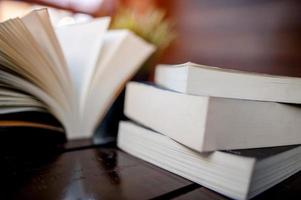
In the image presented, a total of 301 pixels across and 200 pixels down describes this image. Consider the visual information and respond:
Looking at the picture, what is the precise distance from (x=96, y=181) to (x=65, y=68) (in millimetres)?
206

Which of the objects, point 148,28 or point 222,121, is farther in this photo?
point 148,28

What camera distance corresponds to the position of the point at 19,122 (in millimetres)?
397

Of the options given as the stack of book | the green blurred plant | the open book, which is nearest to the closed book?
the stack of book

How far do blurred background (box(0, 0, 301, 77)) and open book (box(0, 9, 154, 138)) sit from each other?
11 centimetres

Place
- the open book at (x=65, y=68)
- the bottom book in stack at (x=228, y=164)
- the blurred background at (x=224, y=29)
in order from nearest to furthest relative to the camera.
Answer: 1. the bottom book in stack at (x=228, y=164)
2. the open book at (x=65, y=68)
3. the blurred background at (x=224, y=29)

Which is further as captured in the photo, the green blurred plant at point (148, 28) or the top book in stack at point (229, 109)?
the green blurred plant at point (148, 28)

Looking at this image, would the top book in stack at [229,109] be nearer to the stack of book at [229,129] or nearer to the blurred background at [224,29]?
the stack of book at [229,129]

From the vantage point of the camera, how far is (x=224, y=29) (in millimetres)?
571

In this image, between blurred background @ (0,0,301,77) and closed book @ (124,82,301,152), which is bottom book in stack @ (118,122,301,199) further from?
blurred background @ (0,0,301,77)

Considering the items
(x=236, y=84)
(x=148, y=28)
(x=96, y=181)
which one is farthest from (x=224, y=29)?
(x=96, y=181)

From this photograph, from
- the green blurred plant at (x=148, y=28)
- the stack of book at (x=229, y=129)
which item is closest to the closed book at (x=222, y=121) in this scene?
the stack of book at (x=229, y=129)

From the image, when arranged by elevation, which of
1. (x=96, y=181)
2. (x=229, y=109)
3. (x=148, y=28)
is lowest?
(x=96, y=181)

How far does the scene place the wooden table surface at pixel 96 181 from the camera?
0.89 feet

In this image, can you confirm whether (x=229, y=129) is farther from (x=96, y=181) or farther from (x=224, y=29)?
(x=224, y=29)
